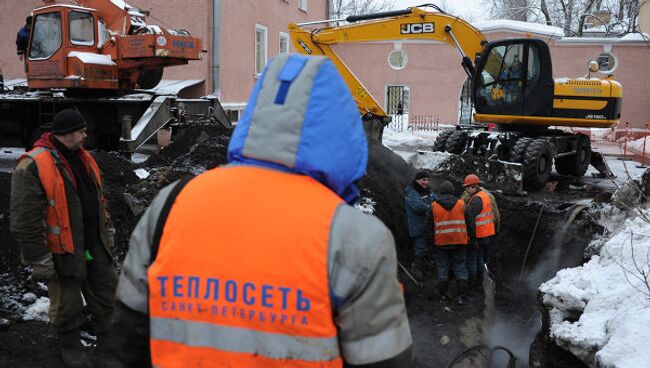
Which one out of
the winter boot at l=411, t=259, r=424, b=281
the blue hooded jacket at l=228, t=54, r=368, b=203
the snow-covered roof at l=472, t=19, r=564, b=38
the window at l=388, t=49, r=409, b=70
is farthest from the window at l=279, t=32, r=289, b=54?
the blue hooded jacket at l=228, t=54, r=368, b=203

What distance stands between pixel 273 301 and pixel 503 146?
11055 millimetres

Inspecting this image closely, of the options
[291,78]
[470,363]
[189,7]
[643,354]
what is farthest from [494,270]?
[189,7]

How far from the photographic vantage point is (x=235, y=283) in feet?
4.98

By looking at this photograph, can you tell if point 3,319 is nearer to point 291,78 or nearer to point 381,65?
point 291,78

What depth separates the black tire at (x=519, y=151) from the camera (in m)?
11.2

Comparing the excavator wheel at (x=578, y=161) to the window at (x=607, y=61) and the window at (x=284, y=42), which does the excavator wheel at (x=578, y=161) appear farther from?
the window at (x=607, y=61)

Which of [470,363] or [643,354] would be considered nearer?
[643,354]

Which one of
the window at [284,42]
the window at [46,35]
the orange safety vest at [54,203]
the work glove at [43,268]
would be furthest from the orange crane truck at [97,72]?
the window at [284,42]

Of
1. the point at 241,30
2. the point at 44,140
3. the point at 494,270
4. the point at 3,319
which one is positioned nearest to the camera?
the point at 44,140

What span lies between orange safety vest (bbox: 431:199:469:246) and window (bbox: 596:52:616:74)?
856 inches

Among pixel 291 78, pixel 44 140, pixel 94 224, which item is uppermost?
pixel 291 78

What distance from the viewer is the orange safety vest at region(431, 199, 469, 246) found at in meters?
6.75

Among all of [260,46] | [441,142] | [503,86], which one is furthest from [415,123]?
[503,86]

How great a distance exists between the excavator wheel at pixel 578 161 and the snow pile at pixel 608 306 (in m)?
8.25
